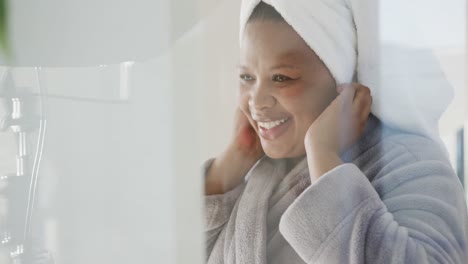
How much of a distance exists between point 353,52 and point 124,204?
0.34 metres

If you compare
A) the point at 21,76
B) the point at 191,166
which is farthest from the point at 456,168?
the point at 21,76

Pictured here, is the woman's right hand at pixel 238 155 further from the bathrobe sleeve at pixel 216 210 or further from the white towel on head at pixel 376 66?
the white towel on head at pixel 376 66

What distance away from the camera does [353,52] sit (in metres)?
0.58

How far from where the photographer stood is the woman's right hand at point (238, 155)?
63 cm

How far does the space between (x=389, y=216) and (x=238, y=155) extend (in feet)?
0.56

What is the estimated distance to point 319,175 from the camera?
58 cm

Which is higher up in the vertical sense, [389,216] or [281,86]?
[281,86]

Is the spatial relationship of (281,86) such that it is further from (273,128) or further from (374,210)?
(374,210)

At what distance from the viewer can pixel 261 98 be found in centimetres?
61

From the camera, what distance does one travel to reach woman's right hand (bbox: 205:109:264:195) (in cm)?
63

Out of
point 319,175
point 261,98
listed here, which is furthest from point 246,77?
point 319,175

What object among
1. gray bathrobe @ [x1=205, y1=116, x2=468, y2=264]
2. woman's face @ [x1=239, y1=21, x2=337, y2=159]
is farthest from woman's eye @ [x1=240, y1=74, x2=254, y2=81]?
gray bathrobe @ [x1=205, y1=116, x2=468, y2=264]

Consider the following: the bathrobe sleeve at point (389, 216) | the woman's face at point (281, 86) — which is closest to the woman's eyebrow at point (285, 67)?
the woman's face at point (281, 86)

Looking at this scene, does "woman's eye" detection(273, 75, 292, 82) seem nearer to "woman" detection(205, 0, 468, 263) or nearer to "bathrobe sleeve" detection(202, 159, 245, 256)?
"woman" detection(205, 0, 468, 263)
